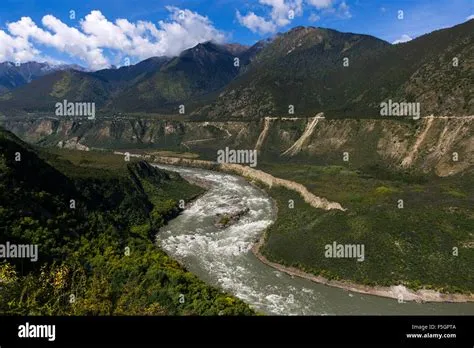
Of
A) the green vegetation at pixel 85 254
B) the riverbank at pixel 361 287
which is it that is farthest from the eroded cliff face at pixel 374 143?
the green vegetation at pixel 85 254

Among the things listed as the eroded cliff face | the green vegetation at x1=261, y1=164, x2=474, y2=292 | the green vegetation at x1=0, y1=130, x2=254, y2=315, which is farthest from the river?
the eroded cliff face

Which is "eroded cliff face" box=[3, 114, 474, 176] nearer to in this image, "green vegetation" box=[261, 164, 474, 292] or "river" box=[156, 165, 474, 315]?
"green vegetation" box=[261, 164, 474, 292]

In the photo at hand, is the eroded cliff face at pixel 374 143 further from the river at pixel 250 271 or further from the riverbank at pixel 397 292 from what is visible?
the riverbank at pixel 397 292

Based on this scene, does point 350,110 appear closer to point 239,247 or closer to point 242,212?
point 242,212

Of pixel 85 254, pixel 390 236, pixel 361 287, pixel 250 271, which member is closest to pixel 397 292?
pixel 361 287

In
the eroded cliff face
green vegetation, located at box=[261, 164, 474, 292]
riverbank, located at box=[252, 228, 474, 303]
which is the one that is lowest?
riverbank, located at box=[252, 228, 474, 303]
